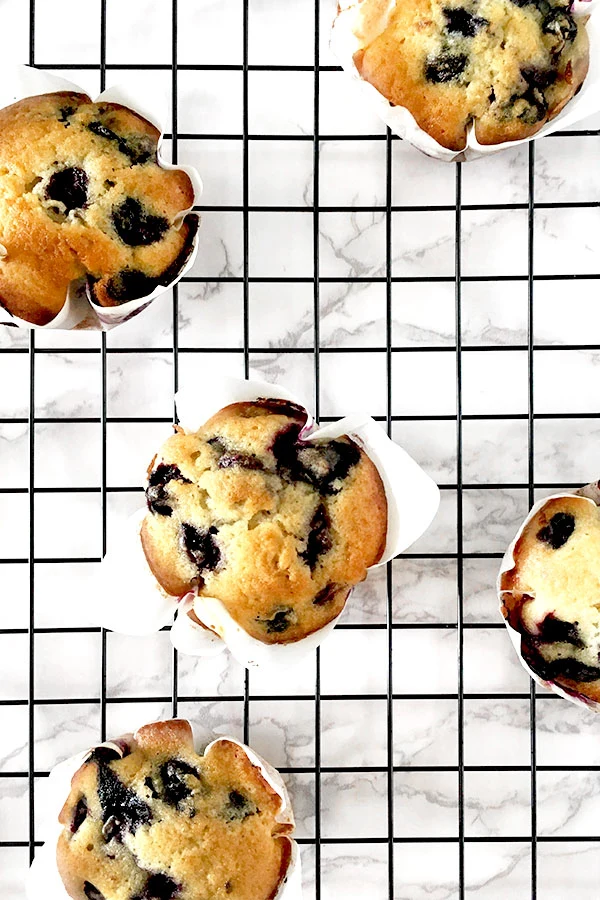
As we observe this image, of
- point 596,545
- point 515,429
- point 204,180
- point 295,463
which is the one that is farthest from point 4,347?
point 596,545

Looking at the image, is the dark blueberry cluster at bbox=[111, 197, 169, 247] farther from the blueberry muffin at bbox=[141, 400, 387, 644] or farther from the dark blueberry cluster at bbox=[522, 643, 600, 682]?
the dark blueberry cluster at bbox=[522, 643, 600, 682]

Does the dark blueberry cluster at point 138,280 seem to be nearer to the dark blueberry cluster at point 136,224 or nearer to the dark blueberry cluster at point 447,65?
the dark blueberry cluster at point 136,224

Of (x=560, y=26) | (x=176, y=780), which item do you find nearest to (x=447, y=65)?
(x=560, y=26)

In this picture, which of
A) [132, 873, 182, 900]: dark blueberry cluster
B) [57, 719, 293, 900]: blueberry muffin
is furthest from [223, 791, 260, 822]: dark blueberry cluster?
[132, 873, 182, 900]: dark blueberry cluster

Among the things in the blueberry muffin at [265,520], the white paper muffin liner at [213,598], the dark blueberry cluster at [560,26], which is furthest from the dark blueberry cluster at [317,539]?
the dark blueberry cluster at [560,26]

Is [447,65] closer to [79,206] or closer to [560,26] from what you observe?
[560,26]

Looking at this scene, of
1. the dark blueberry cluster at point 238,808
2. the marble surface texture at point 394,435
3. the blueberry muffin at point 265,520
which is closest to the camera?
the blueberry muffin at point 265,520

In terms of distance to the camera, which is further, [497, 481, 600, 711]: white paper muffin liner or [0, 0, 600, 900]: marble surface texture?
[0, 0, 600, 900]: marble surface texture
